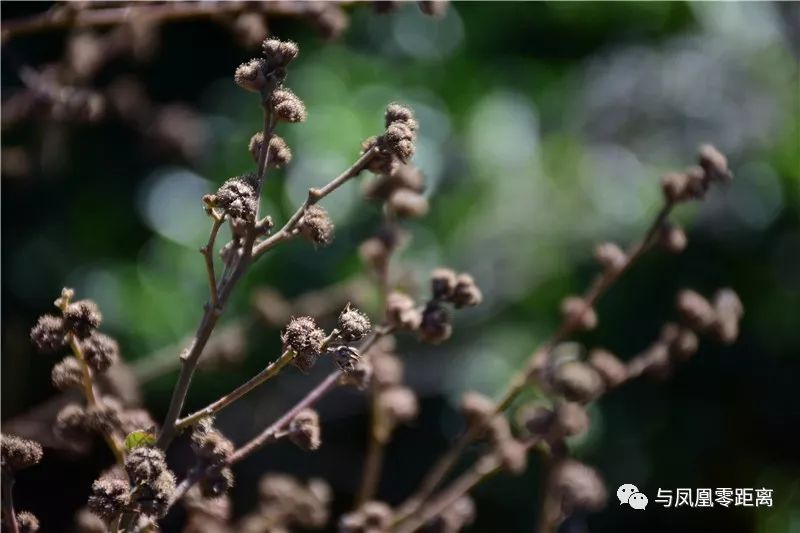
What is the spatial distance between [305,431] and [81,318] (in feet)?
0.43

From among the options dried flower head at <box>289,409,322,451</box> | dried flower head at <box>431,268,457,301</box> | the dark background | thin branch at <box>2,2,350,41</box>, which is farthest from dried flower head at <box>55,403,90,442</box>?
the dark background

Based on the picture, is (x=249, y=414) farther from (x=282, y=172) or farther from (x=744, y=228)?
(x=744, y=228)

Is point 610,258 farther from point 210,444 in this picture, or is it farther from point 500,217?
point 500,217

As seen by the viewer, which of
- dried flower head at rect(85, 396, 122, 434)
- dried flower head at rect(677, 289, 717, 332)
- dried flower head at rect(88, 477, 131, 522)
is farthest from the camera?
dried flower head at rect(677, 289, 717, 332)

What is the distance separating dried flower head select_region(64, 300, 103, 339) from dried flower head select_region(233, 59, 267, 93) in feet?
0.46

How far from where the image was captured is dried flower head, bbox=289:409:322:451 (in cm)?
57

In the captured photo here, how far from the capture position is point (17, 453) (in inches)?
19.9

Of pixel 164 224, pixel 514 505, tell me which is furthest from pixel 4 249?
pixel 514 505

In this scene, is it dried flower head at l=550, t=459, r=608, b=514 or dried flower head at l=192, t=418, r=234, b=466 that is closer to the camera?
dried flower head at l=192, t=418, r=234, b=466

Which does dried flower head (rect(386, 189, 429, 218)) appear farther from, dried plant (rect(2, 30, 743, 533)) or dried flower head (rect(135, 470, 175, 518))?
dried flower head (rect(135, 470, 175, 518))

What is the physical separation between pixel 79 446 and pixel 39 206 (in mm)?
1261

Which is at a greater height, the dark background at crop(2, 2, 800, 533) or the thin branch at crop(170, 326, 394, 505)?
the dark background at crop(2, 2, 800, 533)

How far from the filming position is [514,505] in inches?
66.3

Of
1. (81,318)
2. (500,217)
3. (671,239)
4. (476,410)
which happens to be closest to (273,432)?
(81,318)
